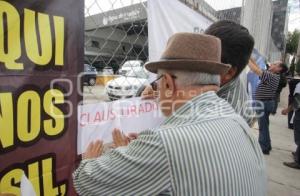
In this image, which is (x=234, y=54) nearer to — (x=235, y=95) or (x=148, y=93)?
(x=235, y=95)

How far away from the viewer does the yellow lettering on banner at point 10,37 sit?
1.07 metres

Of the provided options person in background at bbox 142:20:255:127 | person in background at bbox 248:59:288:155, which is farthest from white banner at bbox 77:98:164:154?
person in background at bbox 248:59:288:155

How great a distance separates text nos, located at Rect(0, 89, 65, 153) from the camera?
1.13 meters

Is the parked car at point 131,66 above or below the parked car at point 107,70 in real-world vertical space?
above

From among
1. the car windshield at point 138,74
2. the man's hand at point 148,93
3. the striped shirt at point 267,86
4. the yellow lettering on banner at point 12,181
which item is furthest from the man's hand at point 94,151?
the striped shirt at point 267,86

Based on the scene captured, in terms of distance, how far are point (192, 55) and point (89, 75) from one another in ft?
2.22

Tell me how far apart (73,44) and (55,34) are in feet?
0.37

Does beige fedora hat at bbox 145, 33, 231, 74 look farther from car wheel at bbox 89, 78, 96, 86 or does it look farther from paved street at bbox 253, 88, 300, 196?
paved street at bbox 253, 88, 300, 196

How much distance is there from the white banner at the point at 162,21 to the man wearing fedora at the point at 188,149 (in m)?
0.78

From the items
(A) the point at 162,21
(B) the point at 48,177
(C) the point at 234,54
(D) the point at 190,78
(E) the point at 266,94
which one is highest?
(A) the point at 162,21

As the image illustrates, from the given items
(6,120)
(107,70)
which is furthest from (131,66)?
(6,120)

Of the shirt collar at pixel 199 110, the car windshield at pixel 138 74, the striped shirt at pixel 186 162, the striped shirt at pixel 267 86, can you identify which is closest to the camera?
the striped shirt at pixel 186 162

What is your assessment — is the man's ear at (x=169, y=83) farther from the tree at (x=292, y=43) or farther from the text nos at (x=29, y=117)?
the tree at (x=292, y=43)

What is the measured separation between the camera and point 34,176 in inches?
50.6
